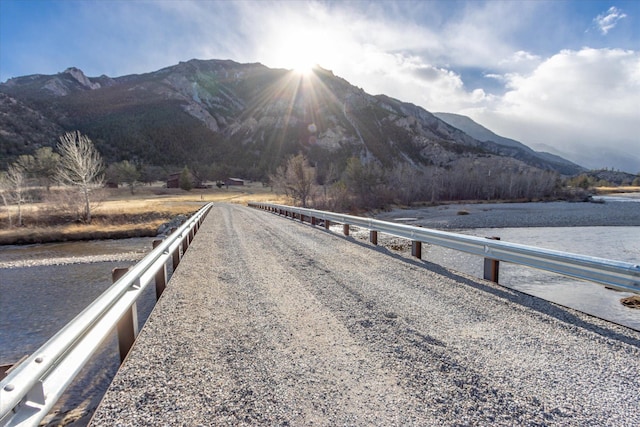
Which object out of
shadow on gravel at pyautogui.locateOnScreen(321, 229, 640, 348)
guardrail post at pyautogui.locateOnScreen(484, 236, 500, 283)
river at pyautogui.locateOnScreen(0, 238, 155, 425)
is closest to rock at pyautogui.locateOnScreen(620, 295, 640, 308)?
guardrail post at pyautogui.locateOnScreen(484, 236, 500, 283)

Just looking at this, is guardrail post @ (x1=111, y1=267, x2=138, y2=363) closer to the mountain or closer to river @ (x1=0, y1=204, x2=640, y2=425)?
river @ (x1=0, y1=204, x2=640, y2=425)

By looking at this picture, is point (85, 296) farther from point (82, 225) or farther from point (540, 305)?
point (82, 225)

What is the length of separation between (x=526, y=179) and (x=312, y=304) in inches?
4413

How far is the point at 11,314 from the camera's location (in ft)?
26.5

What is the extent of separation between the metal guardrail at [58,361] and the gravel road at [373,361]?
14.3 inches

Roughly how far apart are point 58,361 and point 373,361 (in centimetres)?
236

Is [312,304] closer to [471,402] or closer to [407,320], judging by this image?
[407,320]

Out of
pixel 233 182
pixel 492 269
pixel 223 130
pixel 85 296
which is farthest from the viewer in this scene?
pixel 223 130

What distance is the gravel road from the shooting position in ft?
6.94

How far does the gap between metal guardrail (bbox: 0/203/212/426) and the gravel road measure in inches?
14.3

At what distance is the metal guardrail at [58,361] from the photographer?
5.24ft

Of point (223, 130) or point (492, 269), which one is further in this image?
point (223, 130)

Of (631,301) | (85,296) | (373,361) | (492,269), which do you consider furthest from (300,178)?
(373,361)

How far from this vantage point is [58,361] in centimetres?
211
